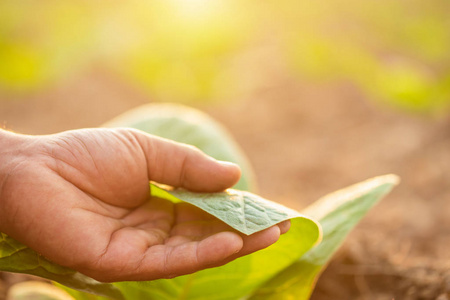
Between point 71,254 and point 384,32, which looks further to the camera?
point 384,32

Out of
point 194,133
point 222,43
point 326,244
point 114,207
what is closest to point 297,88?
point 222,43

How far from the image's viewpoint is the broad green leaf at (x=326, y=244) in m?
1.21

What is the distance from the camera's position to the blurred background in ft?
6.60

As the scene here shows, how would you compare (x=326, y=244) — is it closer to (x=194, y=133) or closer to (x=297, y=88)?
(x=194, y=133)

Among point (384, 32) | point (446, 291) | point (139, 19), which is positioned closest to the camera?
point (446, 291)

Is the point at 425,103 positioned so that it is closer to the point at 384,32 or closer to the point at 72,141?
the point at 384,32

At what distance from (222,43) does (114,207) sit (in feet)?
13.5

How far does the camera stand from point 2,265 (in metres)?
1.01

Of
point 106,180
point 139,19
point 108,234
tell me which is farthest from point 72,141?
point 139,19

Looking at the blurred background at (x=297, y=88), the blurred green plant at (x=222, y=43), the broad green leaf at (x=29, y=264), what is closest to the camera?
the broad green leaf at (x=29, y=264)

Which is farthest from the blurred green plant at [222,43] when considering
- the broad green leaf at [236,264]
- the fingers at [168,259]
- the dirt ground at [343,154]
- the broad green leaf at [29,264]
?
the broad green leaf at [29,264]

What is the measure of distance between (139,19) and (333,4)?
8.90 feet

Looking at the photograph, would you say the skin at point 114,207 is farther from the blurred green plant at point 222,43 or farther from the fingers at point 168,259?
the blurred green plant at point 222,43

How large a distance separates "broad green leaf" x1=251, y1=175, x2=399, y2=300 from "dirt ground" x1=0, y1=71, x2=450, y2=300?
346 mm
